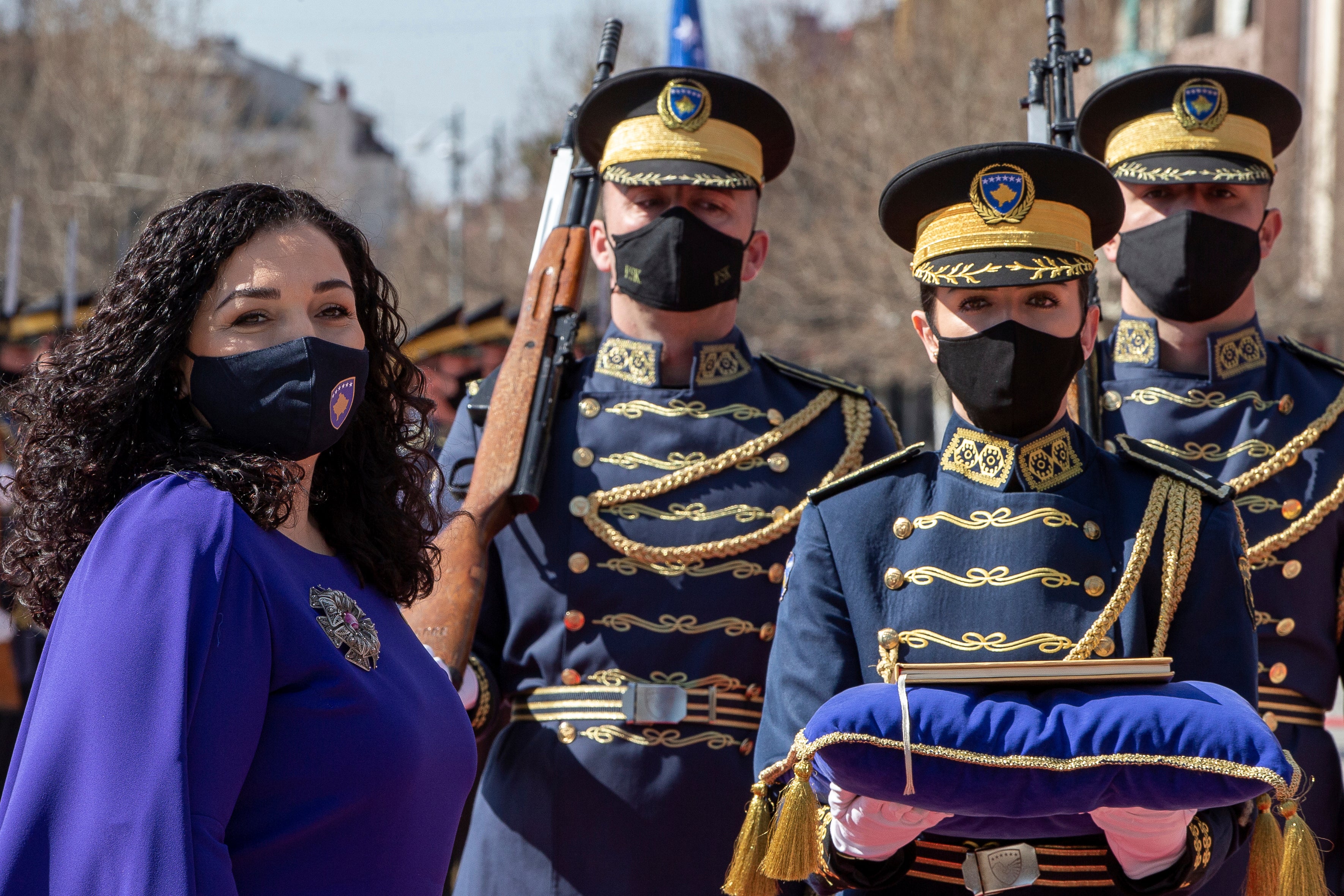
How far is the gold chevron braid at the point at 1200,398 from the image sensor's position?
143 inches

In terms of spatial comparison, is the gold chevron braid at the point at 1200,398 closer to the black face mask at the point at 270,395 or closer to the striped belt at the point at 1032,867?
the striped belt at the point at 1032,867

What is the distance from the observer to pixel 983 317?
2.63 meters

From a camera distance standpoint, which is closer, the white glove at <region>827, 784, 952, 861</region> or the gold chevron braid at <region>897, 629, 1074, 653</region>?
the white glove at <region>827, 784, 952, 861</region>

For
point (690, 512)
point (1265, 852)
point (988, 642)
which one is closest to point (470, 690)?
point (690, 512)

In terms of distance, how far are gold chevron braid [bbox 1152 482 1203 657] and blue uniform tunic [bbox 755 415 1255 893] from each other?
0.01 m

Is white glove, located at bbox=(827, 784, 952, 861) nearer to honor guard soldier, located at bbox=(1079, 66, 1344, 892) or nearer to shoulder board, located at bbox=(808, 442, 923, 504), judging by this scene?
shoulder board, located at bbox=(808, 442, 923, 504)

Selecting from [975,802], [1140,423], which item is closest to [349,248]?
[975,802]

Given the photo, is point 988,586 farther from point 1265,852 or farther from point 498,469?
point 498,469

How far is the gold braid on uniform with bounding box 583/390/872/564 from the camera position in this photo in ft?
11.3

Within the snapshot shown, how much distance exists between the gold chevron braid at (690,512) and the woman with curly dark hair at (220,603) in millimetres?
1142

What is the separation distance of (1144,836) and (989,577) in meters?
0.50

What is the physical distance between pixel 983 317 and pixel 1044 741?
2.69 ft

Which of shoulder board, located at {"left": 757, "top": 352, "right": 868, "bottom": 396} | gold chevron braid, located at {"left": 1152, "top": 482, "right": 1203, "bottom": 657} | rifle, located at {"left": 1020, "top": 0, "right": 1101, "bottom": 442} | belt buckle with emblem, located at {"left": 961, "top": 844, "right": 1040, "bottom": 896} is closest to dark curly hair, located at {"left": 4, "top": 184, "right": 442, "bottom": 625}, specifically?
belt buckle with emblem, located at {"left": 961, "top": 844, "right": 1040, "bottom": 896}

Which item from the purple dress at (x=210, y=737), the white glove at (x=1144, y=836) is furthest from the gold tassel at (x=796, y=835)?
the purple dress at (x=210, y=737)
